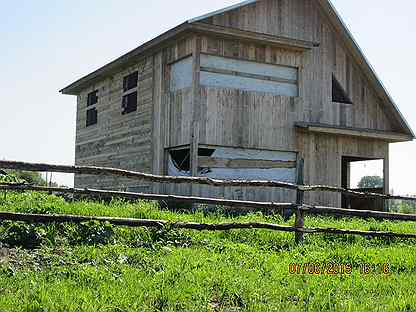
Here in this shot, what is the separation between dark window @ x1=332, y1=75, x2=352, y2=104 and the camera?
63.4 ft

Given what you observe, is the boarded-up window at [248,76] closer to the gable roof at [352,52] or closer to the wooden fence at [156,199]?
the gable roof at [352,52]

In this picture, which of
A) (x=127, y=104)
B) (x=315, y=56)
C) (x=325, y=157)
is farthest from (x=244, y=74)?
(x=127, y=104)

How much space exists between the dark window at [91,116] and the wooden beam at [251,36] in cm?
876

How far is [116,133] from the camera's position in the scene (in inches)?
817

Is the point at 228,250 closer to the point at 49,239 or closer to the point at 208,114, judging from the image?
the point at 49,239

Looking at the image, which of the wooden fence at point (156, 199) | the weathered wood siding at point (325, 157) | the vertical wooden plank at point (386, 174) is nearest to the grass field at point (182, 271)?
the wooden fence at point (156, 199)

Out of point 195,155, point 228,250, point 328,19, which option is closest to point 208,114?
point 195,155

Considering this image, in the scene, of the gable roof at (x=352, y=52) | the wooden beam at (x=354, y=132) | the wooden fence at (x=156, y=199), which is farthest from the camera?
the gable roof at (x=352, y=52)

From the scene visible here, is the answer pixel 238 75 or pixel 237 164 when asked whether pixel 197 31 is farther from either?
pixel 237 164

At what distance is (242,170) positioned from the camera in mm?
16750

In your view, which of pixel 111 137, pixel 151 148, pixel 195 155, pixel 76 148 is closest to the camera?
pixel 195 155

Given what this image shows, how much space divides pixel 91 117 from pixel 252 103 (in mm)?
9199

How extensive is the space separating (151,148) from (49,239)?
964 centimetres

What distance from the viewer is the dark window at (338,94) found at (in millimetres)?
19312
